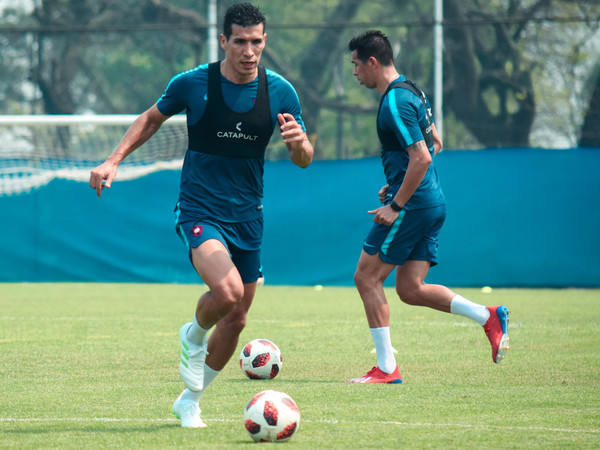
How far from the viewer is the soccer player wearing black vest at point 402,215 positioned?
6.91 meters

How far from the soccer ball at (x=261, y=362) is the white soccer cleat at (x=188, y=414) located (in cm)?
172

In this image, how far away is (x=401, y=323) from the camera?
11.0m

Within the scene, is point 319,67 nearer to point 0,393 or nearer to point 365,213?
point 365,213

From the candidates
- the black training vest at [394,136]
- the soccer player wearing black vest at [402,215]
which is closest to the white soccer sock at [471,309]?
the soccer player wearing black vest at [402,215]

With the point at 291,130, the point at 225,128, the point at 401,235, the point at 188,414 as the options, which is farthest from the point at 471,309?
the point at 188,414

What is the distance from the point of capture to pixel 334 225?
17.3m

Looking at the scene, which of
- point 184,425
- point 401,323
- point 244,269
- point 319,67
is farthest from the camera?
point 319,67

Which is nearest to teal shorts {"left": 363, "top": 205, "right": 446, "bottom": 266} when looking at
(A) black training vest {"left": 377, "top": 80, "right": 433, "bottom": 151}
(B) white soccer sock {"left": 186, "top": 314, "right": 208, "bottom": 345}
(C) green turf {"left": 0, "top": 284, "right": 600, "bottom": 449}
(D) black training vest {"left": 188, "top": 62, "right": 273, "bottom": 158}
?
(A) black training vest {"left": 377, "top": 80, "right": 433, "bottom": 151}

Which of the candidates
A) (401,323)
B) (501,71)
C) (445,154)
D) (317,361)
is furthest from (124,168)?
(317,361)

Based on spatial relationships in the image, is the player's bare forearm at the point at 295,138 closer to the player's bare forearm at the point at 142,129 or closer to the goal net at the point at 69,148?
the player's bare forearm at the point at 142,129

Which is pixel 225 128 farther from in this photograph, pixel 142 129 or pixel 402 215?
pixel 402 215

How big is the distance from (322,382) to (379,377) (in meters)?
0.41

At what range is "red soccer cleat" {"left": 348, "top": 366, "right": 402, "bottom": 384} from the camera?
6.82m

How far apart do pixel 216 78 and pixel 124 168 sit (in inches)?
520
